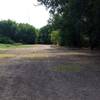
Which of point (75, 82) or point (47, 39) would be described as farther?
point (47, 39)

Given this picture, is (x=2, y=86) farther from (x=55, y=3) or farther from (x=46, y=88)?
(x=55, y=3)

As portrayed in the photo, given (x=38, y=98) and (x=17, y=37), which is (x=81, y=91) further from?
(x=17, y=37)

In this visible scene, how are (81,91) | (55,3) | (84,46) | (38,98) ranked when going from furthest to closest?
(84,46) → (55,3) → (81,91) → (38,98)

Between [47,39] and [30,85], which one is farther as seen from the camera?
[47,39]

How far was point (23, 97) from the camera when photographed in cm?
1039

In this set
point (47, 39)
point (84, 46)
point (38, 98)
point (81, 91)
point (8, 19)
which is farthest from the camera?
point (8, 19)

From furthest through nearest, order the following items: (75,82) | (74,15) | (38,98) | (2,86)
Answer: (74,15) < (75,82) < (2,86) < (38,98)

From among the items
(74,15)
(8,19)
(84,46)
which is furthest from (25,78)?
(8,19)

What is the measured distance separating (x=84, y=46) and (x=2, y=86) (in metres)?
57.2

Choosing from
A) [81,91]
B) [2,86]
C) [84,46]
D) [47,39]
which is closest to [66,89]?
[81,91]

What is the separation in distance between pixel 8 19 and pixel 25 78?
5306 inches

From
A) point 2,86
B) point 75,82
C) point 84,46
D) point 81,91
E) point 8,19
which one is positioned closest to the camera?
point 81,91

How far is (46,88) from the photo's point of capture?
1209 centimetres

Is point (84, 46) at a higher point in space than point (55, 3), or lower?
lower
